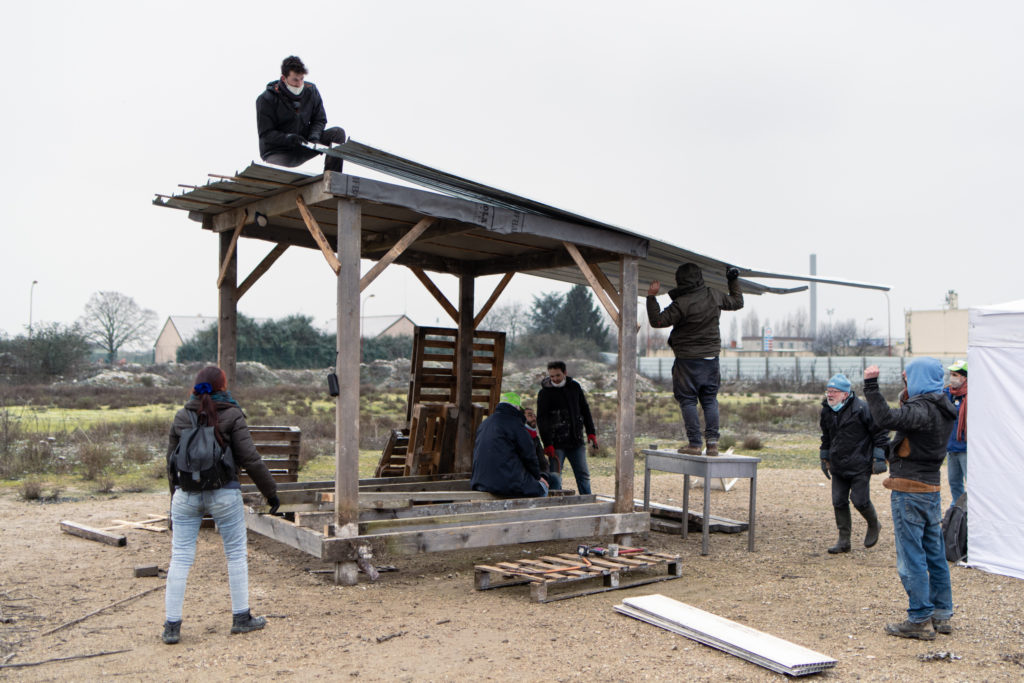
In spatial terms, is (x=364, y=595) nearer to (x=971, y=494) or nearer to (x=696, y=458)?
(x=696, y=458)

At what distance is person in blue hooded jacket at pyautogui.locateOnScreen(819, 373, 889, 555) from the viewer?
814 centimetres

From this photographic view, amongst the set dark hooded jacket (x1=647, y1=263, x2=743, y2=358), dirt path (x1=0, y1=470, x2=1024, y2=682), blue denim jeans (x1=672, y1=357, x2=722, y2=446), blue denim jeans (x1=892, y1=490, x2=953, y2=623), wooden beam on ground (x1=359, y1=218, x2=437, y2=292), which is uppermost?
wooden beam on ground (x1=359, y1=218, x2=437, y2=292)

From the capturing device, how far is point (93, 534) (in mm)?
8359

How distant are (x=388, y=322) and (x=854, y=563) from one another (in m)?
62.1

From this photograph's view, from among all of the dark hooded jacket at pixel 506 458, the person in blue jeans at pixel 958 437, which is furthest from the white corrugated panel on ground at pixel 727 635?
the person in blue jeans at pixel 958 437

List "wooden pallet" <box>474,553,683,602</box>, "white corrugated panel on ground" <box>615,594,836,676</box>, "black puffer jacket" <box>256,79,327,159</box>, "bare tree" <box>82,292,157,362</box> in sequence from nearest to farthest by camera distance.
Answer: "white corrugated panel on ground" <box>615,594,836,676</box>
"wooden pallet" <box>474,553,683,602</box>
"black puffer jacket" <box>256,79,327,159</box>
"bare tree" <box>82,292,157,362</box>

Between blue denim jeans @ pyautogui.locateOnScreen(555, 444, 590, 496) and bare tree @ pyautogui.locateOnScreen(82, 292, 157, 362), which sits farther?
bare tree @ pyautogui.locateOnScreen(82, 292, 157, 362)

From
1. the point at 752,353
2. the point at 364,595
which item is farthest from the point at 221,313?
the point at 752,353

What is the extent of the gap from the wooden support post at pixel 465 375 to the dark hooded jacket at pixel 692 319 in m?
3.05

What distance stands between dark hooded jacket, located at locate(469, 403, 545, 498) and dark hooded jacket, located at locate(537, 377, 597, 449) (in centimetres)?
144

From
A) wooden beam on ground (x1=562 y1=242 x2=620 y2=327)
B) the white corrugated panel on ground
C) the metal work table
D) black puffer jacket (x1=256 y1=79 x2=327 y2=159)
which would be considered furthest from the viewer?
wooden beam on ground (x1=562 y1=242 x2=620 y2=327)

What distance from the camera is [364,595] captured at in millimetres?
6496

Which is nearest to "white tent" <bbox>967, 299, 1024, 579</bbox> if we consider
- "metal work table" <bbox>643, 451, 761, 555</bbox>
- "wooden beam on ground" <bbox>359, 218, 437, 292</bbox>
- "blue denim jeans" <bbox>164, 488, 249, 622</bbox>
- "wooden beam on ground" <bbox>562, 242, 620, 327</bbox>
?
"metal work table" <bbox>643, 451, 761, 555</bbox>

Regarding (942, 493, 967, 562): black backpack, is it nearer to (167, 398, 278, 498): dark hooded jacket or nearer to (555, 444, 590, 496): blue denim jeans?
(555, 444, 590, 496): blue denim jeans
